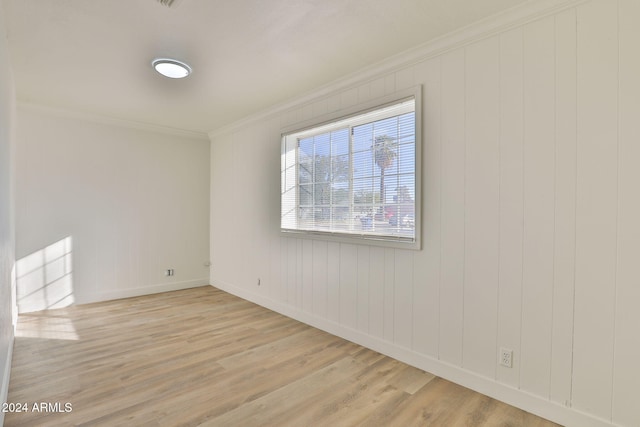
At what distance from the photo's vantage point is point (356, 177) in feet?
10.3

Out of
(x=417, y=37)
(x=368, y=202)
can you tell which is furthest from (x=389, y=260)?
(x=417, y=37)

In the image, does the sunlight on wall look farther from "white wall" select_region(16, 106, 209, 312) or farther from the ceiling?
the ceiling

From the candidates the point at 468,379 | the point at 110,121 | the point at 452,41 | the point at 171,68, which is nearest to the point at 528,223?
the point at 468,379

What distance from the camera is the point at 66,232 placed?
13.8ft

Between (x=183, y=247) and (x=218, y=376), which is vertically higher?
(x=183, y=247)

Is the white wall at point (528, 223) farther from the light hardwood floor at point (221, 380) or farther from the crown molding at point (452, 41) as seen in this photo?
the light hardwood floor at point (221, 380)

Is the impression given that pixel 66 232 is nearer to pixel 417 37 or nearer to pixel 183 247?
pixel 183 247

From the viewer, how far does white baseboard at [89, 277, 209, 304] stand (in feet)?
14.6

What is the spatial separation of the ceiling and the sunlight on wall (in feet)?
6.26

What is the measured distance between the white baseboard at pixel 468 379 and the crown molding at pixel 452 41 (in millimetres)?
2396

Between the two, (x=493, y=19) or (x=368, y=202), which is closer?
(x=493, y=19)

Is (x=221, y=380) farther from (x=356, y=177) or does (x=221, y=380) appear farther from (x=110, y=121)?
(x=110, y=121)

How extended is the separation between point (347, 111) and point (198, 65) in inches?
56.4

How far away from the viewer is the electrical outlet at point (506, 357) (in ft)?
6.99
